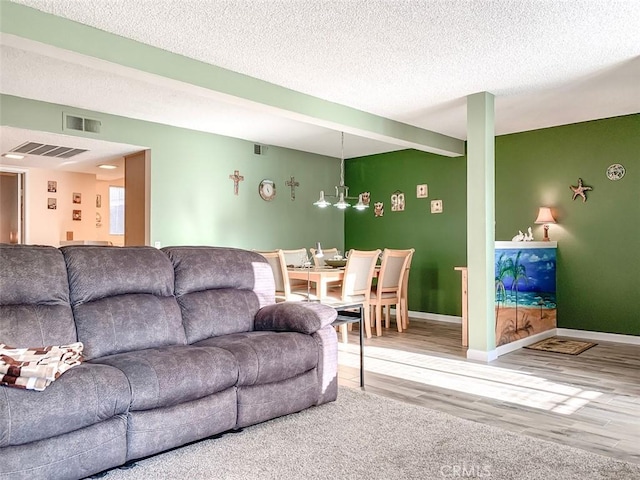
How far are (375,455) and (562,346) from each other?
3.56 metres

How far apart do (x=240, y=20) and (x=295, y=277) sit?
119 inches

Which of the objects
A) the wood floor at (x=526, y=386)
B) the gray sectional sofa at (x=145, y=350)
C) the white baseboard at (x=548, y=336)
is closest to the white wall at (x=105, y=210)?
the wood floor at (x=526, y=386)

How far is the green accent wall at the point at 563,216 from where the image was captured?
18.2 ft

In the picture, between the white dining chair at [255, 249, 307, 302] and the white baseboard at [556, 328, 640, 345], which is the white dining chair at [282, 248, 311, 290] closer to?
the white dining chair at [255, 249, 307, 302]

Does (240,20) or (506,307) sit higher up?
(240,20)

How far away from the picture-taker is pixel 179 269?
322 cm

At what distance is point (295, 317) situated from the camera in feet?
10.6

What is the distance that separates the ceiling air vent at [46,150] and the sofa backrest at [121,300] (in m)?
3.62

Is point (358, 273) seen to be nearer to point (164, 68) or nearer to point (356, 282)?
point (356, 282)

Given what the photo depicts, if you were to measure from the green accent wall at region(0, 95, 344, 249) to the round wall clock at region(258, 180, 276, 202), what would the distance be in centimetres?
6

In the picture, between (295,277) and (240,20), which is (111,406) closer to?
(240,20)

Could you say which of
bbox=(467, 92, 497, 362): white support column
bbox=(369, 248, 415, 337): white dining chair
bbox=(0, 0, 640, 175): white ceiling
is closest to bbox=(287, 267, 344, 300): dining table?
bbox=(369, 248, 415, 337): white dining chair

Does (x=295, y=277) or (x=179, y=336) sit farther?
(x=295, y=277)

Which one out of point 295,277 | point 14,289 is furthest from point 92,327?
point 295,277
